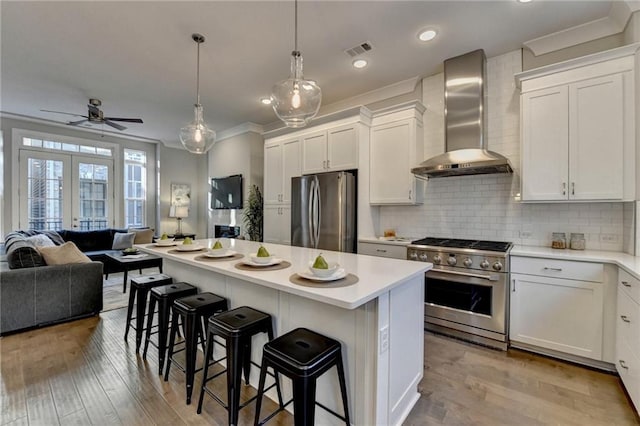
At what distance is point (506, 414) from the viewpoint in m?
1.78

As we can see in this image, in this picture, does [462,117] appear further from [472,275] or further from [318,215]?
[318,215]

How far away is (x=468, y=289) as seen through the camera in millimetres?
2787

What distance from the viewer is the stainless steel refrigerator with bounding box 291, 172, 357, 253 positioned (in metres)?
3.63

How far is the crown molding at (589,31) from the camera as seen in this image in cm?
234

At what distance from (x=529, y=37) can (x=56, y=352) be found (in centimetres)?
545

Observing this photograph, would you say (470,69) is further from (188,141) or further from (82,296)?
(82,296)

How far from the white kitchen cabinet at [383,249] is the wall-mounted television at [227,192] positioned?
313 centimetres

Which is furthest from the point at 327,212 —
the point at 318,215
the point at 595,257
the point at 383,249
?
the point at 595,257

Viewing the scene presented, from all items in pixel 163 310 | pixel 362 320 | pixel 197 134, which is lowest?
pixel 163 310

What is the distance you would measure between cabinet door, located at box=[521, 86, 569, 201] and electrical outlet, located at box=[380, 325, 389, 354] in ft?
7.29

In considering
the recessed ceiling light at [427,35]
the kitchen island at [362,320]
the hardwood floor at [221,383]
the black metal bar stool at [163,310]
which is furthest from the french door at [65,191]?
the recessed ceiling light at [427,35]

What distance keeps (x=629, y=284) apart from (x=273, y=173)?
4.23m

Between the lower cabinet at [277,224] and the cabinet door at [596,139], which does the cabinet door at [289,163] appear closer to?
the lower cabinet at [277,224]

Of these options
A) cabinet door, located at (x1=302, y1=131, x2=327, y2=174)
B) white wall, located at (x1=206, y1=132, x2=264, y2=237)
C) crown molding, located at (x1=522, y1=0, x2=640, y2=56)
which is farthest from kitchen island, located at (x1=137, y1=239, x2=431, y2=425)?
white wall, located at (x1=206, y1=132, x2=264, y2=237)
